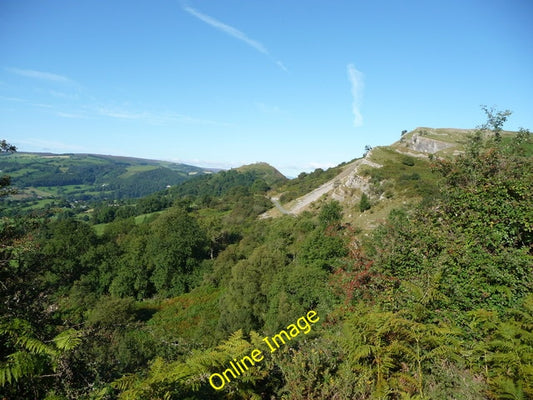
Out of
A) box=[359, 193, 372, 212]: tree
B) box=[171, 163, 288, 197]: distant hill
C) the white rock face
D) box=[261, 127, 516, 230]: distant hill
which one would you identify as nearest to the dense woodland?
box=[261, 127, 516, 230]: distant hill

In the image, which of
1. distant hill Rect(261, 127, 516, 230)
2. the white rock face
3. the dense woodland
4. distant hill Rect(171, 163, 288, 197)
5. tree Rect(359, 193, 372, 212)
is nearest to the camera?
the dense woodland

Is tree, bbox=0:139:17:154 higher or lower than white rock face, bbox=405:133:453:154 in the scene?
lower

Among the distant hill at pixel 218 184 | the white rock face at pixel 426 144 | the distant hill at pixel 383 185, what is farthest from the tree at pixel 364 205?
the distant hill at pixel 218 184

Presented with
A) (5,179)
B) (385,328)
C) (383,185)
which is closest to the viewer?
(385,328)

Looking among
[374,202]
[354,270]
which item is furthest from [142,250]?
[354,270]

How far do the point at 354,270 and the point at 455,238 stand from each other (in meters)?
3.58

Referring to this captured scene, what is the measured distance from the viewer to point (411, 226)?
984 centimetres

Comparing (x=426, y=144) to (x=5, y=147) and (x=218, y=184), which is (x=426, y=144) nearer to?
(x=5, y=147)

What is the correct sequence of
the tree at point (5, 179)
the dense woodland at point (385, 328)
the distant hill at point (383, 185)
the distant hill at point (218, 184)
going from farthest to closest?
1. the distant hill at point (218, 184)
2. the distant hill at point (383, 185)
3. the tree at point (5, 179)
4. the dense woodland at point (385, 328)

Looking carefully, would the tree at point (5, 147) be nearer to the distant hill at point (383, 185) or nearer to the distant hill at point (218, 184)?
the distant hill at point (383, 185)

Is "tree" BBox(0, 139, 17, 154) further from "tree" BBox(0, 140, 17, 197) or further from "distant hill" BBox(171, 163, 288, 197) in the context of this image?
"distant hill" BBox(171, 163, 288, 197)

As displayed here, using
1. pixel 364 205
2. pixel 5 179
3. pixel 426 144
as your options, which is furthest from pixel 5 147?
pixel 426 144

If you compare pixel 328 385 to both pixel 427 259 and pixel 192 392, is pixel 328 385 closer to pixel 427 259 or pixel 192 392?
pixel 192 392

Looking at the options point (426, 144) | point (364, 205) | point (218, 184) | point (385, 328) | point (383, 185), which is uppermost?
point (426, 144)
